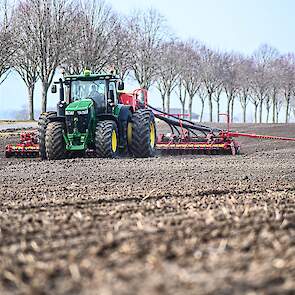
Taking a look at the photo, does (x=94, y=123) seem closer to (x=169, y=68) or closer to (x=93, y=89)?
(x=93, y=89)

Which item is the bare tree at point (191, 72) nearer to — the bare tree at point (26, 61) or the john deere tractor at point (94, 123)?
the bare tree at point (26, 61)

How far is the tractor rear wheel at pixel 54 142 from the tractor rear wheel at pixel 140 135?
2.26 meters

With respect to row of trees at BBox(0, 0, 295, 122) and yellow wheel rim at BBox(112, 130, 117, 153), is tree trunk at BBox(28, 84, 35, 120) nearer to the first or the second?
row of trees at BBox(0, 0, 295, 122)

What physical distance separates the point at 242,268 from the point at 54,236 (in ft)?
4.34

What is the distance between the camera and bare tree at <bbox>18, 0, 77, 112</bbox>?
34438 mm

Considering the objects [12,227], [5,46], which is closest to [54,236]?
[12,227]

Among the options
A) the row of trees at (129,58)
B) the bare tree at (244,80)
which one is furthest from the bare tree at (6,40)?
the bare tree at (244,80)

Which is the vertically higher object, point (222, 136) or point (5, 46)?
point (5, 46)

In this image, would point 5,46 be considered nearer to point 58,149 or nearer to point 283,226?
point 58,149

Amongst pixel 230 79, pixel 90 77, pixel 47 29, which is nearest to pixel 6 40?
pixel 47 29

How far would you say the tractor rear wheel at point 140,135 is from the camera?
16156 millimetres

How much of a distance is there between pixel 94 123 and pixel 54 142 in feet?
4.06

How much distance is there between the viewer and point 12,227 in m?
3.85

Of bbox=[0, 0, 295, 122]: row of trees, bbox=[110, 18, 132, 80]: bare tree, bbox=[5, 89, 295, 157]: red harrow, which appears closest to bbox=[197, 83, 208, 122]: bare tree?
bbox=[0, 0, 295, 122]: row of trees
